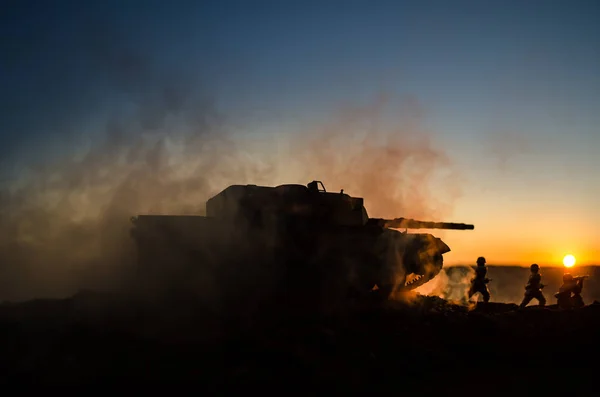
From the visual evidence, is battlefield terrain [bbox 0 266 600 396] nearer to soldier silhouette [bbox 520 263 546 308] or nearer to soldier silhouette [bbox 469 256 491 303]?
soldier silhouette [bbox 469 256 491 303]

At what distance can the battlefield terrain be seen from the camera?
9.73 metres

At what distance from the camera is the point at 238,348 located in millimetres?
11023

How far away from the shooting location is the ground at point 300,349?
9.77 metres

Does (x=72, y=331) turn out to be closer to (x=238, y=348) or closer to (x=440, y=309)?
(x=238, y=348)

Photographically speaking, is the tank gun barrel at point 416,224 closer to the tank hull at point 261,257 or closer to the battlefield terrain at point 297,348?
the tank hull at point 261,257

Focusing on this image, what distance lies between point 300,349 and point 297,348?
0.07 m

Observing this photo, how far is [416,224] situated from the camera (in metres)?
17.7

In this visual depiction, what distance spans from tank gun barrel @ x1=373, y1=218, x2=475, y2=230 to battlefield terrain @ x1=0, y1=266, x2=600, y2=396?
8.53 feet

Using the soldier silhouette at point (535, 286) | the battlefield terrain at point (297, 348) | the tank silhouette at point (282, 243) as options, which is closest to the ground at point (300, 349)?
the battlefield terrain at point (297, 348)

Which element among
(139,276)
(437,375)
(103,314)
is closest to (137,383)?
(103,314)

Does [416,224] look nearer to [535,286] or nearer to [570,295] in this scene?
[535,286]

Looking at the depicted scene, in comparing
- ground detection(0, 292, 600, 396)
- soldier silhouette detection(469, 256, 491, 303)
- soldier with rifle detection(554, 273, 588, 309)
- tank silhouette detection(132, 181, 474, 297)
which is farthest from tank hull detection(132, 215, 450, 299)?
soldier with rifle detection(554, 273, 588, 309)

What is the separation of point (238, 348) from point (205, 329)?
1.54m

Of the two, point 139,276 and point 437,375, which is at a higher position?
point 139,276
